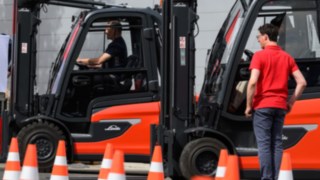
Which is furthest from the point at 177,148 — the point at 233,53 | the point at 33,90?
the point at 33,90

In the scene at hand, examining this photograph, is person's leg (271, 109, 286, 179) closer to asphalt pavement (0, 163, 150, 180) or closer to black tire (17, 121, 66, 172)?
black tire (17, 121, 66, 172)

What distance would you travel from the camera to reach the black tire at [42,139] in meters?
10.8

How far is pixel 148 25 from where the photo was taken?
1126 cm

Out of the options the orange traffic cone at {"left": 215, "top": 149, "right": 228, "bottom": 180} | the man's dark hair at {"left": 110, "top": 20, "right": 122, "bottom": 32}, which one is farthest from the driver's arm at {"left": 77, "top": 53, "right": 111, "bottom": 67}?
the orange traffic cone at {"left": 215, "top": 149, "right": 228, "bottom": 180}

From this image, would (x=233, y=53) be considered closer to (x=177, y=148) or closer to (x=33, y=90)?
(x=177, y=148)

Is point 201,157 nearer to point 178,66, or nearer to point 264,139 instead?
point 178,66

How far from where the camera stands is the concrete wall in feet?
56.9

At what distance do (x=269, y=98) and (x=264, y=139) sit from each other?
0.41 m

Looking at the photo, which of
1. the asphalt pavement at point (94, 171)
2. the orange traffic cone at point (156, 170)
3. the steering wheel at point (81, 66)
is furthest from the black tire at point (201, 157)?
the steering wheel at point (81, 66)

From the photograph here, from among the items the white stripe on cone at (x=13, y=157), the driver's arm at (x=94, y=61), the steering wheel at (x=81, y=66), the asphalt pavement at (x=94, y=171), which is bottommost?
the asphalt pavement at (x=94, y=171)

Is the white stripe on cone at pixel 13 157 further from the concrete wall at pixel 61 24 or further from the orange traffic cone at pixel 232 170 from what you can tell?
the concrete wall at pixel 61 24

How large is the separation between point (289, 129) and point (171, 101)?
146 centimetres

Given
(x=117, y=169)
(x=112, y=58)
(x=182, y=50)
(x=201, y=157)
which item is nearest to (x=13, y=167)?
(x=117, y=169)

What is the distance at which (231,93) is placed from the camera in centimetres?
945
